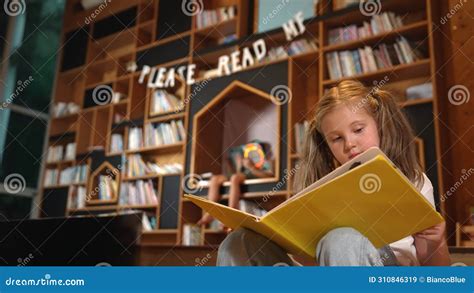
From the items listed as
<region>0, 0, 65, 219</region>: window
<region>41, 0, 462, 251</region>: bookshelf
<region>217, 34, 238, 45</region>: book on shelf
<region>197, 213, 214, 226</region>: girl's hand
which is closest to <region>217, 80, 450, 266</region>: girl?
<region>41, 0, 462, 251</region>: bookshelf

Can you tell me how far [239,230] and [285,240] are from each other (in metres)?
0.10

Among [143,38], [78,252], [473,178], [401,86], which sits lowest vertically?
[78,252]

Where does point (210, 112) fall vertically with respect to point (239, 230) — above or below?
above

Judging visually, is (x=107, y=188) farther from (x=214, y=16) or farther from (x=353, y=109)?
(x=353, y=109)

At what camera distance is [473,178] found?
252 cm

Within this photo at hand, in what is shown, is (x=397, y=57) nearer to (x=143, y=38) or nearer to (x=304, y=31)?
(x=304, y=31)

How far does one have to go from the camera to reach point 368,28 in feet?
9.46

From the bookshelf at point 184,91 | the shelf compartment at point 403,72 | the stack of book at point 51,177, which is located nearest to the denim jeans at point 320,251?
the bookshelf at point 184,91

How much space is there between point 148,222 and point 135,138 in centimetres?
73

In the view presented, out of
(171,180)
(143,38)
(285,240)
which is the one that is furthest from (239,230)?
(143,38)

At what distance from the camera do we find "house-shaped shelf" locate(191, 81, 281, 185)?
3.46m

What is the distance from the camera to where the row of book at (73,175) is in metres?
4.36

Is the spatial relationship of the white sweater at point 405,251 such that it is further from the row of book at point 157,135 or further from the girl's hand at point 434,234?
the row of book at point 157,135

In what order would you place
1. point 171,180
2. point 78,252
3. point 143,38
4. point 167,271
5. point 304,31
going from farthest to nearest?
Answer: point 143,38, point 171,180, point 304,31, point 78,252, point 167,271
